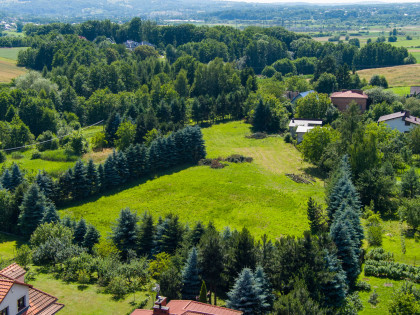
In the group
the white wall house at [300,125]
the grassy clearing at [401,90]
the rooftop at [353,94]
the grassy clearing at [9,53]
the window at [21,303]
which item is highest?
the grassy clearing at [9,53]

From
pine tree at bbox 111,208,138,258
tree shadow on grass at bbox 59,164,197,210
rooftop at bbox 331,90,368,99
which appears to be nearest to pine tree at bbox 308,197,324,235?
pine tree at bbox 111,208,138,258

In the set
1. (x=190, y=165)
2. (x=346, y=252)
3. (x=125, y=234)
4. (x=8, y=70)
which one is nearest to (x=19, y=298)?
(x=125, y=234)

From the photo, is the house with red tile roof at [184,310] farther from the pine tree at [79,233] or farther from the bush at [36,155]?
the bush at [36,155]

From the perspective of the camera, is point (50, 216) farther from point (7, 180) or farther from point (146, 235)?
point (7, 180)

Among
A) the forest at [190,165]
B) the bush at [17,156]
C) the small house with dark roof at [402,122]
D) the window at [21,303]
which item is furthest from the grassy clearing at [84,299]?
the small house with dark roof at [402,122]

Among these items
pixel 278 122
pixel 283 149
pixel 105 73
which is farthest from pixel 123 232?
pixel 105 73

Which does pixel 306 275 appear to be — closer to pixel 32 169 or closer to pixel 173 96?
pixel 32 169
